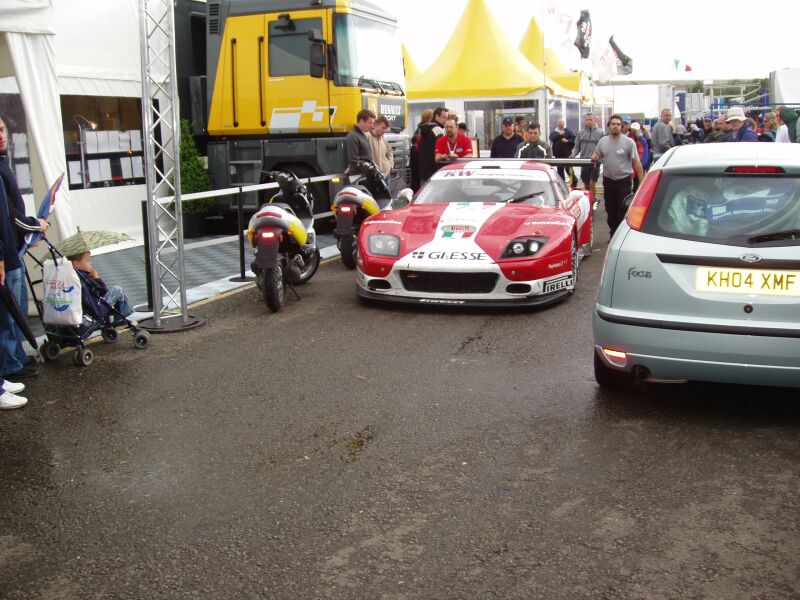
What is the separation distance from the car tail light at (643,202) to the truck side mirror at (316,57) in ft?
28.2

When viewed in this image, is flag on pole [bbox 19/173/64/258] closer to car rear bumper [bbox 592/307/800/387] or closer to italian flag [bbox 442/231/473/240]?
italian flag [bbox 442/231/473/240]

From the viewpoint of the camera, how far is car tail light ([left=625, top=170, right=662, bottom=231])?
5453 mm

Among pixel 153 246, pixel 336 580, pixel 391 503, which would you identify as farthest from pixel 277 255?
pixel 336 580

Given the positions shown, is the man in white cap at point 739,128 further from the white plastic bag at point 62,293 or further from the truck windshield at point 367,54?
the white plastic bag at point 62,293

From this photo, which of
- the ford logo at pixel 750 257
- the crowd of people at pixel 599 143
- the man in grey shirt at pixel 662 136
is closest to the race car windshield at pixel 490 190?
the crowd of people at pixel 599 143

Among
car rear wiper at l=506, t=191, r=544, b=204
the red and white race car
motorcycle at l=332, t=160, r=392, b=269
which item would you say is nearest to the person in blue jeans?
the red and white race car

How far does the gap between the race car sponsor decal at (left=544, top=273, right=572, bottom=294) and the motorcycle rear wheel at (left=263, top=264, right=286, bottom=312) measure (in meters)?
2.56

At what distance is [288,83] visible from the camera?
13.9m

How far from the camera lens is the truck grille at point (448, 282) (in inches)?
332

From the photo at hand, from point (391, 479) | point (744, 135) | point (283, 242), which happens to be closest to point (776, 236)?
point (391, 479)

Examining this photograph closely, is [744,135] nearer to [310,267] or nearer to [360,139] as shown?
[360,139]

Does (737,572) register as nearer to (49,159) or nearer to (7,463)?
(7,463)

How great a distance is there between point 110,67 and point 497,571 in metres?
11.3

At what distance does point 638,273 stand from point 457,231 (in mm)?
3679
